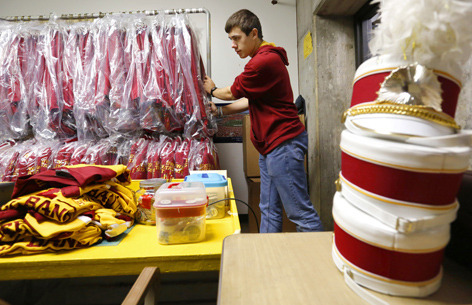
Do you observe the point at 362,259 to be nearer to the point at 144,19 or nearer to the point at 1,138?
the point at 144,19

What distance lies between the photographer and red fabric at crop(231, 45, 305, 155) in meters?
1.52

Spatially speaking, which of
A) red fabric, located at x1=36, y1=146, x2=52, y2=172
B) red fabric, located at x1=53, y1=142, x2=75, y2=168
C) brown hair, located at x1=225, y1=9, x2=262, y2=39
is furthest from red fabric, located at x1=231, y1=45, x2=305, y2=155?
red fabric, located at x1=36, y1=146, x2=52, y2=172

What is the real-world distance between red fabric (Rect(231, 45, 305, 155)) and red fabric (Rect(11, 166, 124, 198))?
3.06ft

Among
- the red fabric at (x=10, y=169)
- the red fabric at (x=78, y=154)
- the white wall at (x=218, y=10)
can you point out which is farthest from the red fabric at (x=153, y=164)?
the white wall at (x=218, y=10)

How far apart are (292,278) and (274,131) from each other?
46.8 inches

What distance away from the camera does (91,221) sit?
734mm

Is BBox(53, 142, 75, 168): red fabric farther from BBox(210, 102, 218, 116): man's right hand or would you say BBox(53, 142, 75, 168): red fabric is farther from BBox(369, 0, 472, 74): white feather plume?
BBox(369, 0, 472, 74): white feather plume

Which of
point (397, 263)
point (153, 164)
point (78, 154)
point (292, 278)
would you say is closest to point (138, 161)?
point (153, 164)

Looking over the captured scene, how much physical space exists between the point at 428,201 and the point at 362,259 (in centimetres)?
12

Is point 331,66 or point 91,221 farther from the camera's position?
point 331,66

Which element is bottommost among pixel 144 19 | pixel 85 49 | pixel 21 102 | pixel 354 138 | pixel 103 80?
pixel 354 138

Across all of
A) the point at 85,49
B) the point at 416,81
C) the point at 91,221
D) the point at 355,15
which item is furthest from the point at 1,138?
the point at 355,15

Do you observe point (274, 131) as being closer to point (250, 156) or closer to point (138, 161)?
point (250, 156)

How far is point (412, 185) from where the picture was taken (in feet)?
1.13
